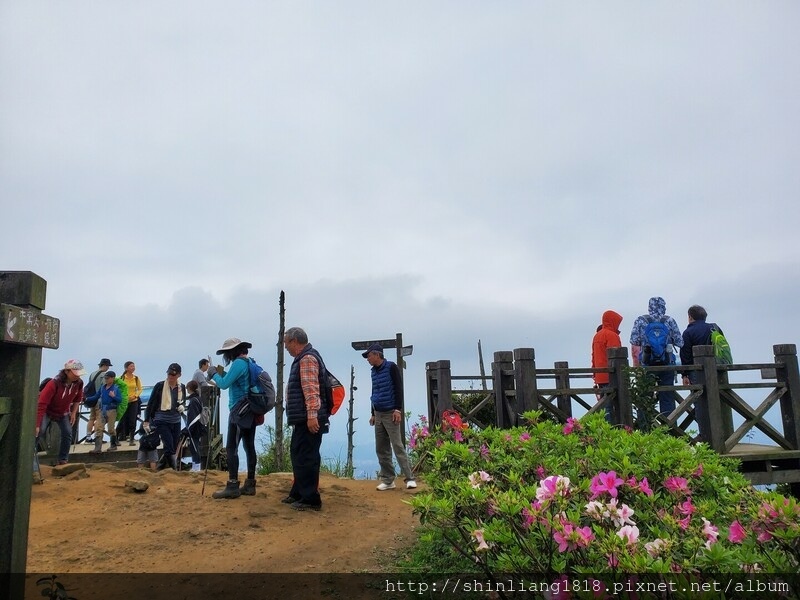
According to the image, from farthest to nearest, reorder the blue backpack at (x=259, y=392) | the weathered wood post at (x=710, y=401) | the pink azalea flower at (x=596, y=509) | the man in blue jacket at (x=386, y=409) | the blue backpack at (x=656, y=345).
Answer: the blue backpack at (x=656, y=345) < the man in blue jacket at (x=386, y=409) < the weathered wood post at (x=710, y=401) < the blue backpack at (x=259, y=392) < the pink azalea flower at (x=596, y=509)

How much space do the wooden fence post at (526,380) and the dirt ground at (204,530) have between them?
2171mm

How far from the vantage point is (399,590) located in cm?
421

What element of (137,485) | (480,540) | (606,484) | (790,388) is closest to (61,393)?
(137,485)

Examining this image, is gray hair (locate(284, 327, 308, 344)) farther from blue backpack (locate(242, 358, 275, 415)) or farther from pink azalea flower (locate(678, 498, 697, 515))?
pink azalea flower (locate(678, 498, 697, 515))

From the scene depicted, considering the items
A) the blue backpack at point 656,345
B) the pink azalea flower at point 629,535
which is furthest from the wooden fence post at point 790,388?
the pink azalea flower at point 629,535

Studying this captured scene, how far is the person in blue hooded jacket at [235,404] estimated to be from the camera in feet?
23.5

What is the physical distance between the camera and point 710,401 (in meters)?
8.00

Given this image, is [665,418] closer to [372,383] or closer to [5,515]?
[372,383]

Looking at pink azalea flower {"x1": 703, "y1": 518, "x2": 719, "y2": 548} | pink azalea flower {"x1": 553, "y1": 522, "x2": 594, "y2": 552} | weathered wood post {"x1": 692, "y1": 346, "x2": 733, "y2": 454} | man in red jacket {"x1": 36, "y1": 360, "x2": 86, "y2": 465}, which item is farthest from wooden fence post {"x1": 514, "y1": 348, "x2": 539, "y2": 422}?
man in red jacket {"x1": 36, "y1": 360, "x2": 86, "y2": 465}

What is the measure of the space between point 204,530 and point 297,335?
2.39 metres

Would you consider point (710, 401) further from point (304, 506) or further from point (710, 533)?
point (710, 533)

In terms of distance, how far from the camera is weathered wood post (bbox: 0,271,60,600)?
11.0 feet

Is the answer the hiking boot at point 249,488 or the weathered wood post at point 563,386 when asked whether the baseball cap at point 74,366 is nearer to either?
the hiking boot at point 249,488

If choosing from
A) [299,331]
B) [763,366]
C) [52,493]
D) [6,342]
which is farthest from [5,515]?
[763,366]
